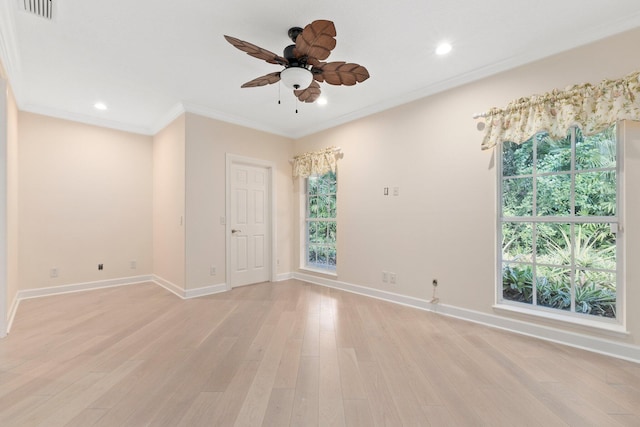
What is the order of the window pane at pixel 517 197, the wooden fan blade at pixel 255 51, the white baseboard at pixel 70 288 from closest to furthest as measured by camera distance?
the wooden fan blade at pixel 255 51, the window pane at pixel 517 197, the white baseboard at pixel 70 288

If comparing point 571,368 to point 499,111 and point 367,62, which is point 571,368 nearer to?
point 499,111

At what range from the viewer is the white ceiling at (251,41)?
82.4 inches

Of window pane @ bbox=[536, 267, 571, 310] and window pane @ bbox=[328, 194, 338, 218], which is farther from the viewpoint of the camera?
window pane @ bbox=[328, 194, 338, 218]

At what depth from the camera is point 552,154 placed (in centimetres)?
267

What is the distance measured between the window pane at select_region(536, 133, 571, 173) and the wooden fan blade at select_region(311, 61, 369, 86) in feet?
6.25

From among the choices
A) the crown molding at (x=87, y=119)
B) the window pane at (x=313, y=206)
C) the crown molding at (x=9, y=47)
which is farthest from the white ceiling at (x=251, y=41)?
the window pane at (x=313, y=206)

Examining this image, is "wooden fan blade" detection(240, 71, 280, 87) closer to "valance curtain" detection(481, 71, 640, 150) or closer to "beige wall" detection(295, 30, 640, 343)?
"beige wall" detection(295, 30, 640, 343)

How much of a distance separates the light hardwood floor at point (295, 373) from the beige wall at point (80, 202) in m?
1.10

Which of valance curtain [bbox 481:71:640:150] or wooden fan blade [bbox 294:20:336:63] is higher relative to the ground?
wooden fan blade [bbox 294:20:336:63]

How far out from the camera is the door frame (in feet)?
13.8

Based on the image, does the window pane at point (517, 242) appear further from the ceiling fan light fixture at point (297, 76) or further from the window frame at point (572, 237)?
the ceiling fan light fixture at point (297, 76)

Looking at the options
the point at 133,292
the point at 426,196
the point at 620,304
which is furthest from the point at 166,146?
the point at 620,304

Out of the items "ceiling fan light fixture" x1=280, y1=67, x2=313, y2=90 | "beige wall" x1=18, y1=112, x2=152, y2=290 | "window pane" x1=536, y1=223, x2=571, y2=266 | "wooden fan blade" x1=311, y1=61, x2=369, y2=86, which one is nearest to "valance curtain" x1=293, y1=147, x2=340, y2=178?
"wooden fan blade" x1=311, y1=61, x2=369, y2=86

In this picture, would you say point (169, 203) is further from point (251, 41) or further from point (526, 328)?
point (526, 328)
